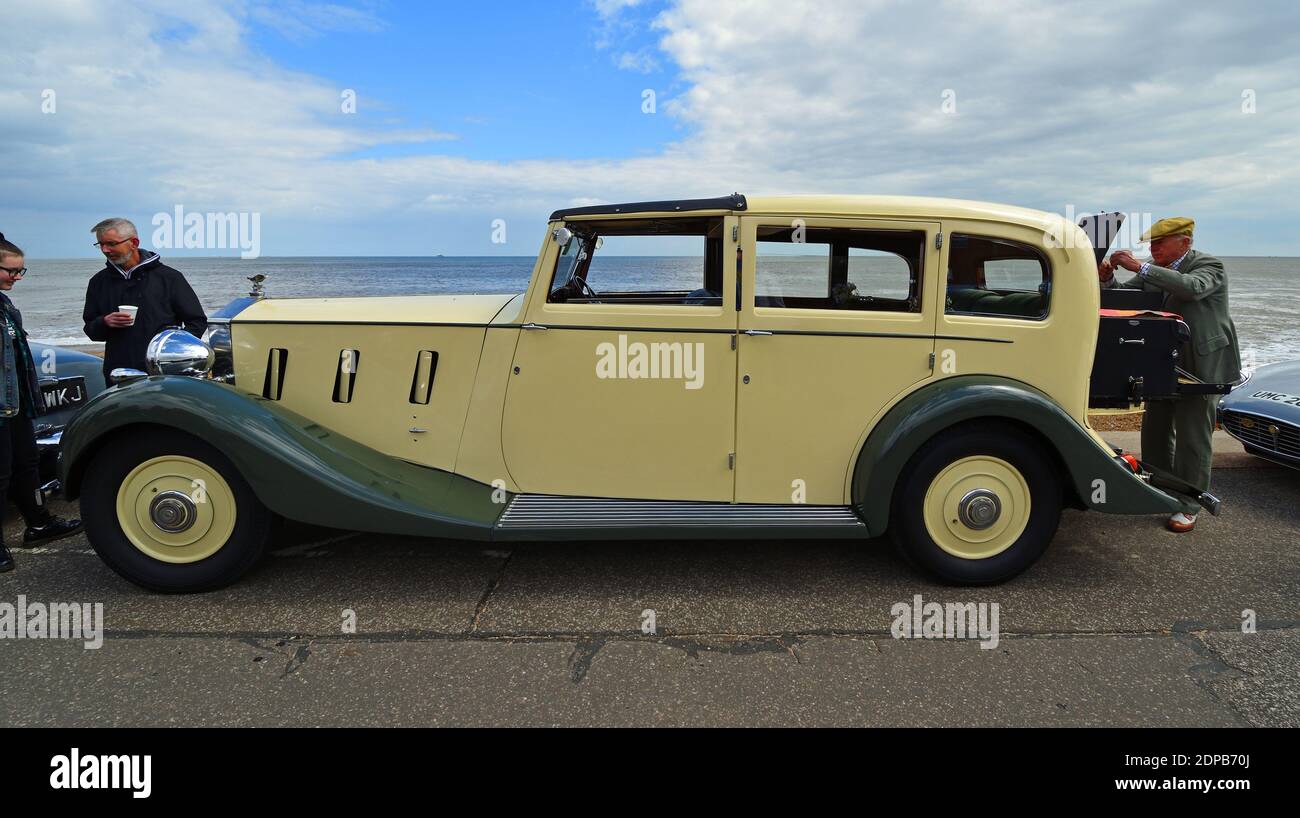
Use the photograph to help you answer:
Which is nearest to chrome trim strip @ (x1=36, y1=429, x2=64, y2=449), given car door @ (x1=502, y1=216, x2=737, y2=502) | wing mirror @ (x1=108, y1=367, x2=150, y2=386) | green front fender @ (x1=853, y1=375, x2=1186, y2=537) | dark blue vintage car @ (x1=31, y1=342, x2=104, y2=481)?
dark blue vintage car @ (x1=31, y1=342, x2=104, y2=481)

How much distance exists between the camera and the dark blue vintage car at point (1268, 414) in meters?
4.47

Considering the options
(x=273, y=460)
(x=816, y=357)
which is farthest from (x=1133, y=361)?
(x=273, y=460)

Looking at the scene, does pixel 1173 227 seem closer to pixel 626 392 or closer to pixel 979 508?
pixel 979 508

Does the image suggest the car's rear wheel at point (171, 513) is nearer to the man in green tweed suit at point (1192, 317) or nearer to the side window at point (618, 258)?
the side window at point (618, 258)

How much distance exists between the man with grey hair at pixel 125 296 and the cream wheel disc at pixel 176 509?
1232mm

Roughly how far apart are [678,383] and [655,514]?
63 cm

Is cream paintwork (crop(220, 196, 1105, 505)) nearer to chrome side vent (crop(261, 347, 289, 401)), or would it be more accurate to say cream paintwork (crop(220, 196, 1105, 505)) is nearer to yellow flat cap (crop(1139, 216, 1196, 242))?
chrome side vent (crop(261, 347, 289, 401))

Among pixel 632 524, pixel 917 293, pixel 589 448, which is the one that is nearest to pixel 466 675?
pixel 632 524

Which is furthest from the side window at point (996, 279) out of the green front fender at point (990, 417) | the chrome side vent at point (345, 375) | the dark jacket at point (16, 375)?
the dark jacket at point (16, 375)

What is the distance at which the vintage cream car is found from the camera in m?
3.14

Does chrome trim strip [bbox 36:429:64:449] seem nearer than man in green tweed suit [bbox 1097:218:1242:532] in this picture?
No

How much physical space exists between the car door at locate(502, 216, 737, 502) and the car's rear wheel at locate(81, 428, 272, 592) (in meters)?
1.28

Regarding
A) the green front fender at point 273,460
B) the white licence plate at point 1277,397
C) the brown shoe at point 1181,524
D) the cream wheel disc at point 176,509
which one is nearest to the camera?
the green front fender at point 273,460
